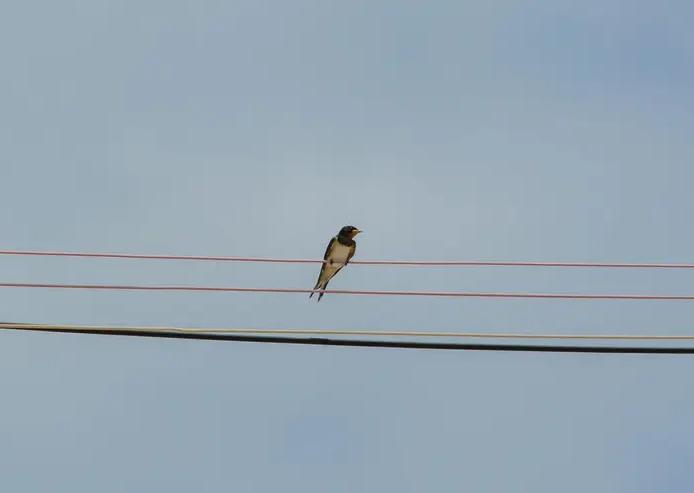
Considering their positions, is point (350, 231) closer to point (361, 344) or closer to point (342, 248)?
point (342, 248)

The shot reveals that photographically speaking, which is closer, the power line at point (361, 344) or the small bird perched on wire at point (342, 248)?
the power line at point (361, 344)

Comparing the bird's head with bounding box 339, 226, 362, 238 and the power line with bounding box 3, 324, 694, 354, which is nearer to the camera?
the power line with bounding box 3, 324, 694, 354

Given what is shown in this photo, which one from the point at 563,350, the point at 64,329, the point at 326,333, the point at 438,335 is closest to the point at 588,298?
the point at 563,350

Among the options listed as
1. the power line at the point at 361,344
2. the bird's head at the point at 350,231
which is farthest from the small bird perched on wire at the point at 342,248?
the power line at the point at 361,344

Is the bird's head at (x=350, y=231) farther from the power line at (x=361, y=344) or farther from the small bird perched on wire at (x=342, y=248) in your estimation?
the power line at (x=361, y=344)

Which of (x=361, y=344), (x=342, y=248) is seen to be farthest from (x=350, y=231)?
(x=361, y=344)

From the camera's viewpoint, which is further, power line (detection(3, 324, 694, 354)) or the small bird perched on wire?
the small bird perched on wire

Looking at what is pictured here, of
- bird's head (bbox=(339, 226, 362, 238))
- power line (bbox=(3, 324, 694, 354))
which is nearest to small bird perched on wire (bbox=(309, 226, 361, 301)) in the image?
bird's head (bbox=(339, 226, 362, 238))

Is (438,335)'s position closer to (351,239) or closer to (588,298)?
(588,298)

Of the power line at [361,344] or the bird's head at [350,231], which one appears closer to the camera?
the power line at [361,344]

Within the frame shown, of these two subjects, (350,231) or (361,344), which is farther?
(350,231)

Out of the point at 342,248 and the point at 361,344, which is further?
the point at 342,248

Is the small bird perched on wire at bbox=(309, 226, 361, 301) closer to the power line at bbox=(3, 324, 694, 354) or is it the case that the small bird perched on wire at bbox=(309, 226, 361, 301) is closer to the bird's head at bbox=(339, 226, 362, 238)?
the bird's head at bbox=(339, 226, 362, 238)

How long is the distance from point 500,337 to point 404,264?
1.18 meters
